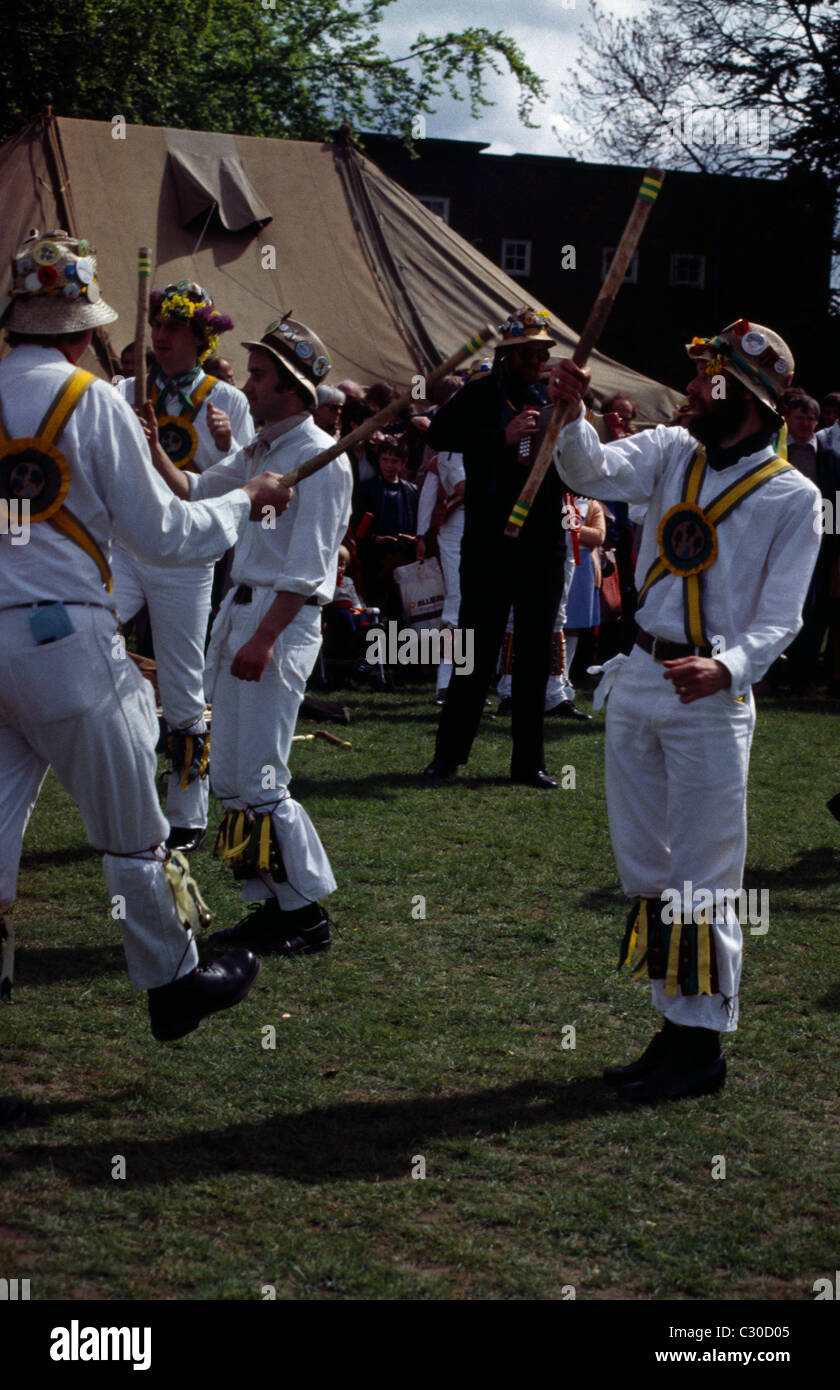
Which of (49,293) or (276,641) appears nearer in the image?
(49,293)

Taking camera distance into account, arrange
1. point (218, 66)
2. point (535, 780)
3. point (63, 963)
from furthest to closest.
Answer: point (218, 66) < point (535, 780) < point (63, 963)

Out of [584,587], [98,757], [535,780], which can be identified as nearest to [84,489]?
[98,757]

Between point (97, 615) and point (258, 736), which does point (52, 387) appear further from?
point (258, 736)

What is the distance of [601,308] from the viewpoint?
421 cm

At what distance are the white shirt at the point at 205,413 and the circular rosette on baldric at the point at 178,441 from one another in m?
0.02

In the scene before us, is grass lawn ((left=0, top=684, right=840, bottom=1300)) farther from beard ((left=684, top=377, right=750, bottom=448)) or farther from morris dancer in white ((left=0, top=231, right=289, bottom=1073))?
beard ((left=684, top=377, right=750, bottom=448))

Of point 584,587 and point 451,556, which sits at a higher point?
point 451,556

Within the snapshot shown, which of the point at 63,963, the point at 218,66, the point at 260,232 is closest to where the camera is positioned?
the point at 63,963

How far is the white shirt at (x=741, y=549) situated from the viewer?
4.25 meters

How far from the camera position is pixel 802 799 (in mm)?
8797

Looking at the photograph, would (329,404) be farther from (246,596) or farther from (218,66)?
(218,66)

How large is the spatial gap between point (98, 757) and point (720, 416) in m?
1.99

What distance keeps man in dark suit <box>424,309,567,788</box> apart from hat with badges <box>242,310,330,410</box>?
2.81m

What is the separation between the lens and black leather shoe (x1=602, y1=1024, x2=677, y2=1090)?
4.50m
